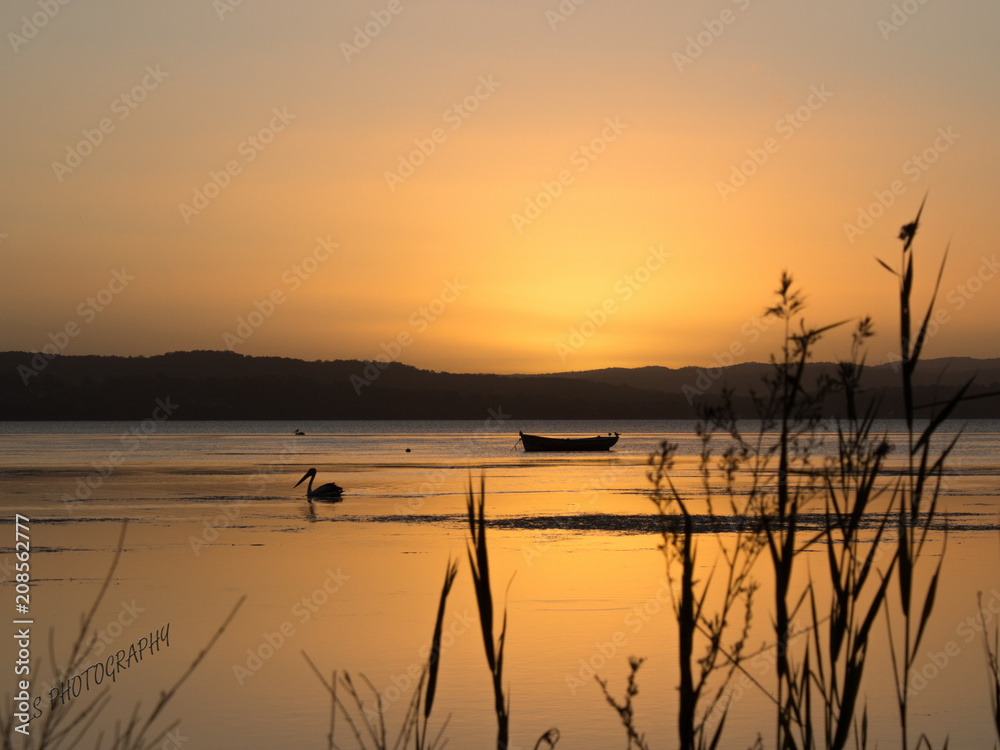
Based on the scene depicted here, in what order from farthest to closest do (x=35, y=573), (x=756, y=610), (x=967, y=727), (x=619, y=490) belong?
(x=619, y=490) < (x=35, y=573) < (x=756, y=610) < (x=967, y=727)

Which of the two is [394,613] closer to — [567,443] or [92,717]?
[92,717]

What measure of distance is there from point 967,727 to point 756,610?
4657 millimetres

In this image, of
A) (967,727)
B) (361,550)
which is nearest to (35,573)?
(361,550)

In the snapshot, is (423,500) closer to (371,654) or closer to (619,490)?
(619,490)

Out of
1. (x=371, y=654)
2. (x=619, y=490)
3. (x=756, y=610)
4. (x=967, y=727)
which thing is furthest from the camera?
(x=619, y=490)

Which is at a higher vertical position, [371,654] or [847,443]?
[847,443]

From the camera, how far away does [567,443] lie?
7588 centimetres

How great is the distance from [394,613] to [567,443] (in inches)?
2468

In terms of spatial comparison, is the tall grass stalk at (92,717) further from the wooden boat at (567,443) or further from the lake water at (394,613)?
the wooden boat at (567,443)

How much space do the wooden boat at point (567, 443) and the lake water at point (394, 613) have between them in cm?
4495

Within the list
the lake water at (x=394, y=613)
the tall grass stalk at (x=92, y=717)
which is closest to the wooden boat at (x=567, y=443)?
the lake water at (x=394, y=613)

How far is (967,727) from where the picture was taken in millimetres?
9141

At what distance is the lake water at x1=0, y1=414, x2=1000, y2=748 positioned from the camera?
9.32 meters

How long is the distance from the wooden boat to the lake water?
44951mm
